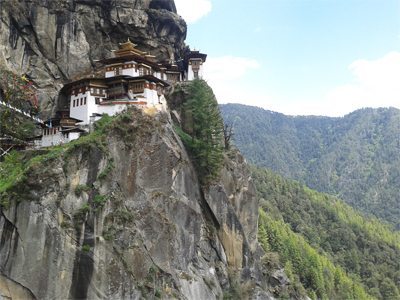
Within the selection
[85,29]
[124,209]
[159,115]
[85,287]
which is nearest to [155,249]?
[124,209]

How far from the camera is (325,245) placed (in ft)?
523

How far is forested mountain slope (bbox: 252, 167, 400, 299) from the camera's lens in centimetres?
10825

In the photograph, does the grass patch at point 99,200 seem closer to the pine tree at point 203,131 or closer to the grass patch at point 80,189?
the grass patch at point 80,189

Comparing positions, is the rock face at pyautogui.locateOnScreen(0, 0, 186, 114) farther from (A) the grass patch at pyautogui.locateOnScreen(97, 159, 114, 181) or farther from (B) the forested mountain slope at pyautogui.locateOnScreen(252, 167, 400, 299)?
(B) the forested mountain slope at pyautogui.locateOnScreen(252, 167, 400, 299)

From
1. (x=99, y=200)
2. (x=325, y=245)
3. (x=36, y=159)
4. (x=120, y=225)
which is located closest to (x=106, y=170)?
(x=99, y=200)

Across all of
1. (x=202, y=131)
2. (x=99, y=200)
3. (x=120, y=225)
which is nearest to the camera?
(x=99, y=200)

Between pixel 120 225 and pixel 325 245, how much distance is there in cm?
12525

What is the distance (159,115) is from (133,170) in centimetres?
722

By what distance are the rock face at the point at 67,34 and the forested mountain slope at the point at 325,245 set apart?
156 ft

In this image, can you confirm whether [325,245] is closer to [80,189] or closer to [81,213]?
[80,189]

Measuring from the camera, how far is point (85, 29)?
220 feet

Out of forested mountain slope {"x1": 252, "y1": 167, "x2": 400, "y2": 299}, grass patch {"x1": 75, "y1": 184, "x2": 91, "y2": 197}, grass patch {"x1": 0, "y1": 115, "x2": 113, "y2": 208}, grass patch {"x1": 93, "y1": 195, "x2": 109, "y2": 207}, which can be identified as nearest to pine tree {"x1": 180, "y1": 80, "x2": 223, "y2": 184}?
grass patch {"x1": 0, "y1": 115, "x2": 113, "y2": 208}

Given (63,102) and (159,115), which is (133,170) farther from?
(63,102)

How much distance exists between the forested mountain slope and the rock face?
4769 centimetres
